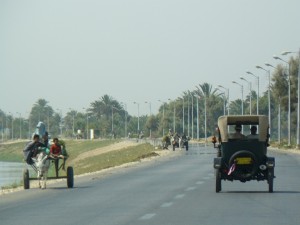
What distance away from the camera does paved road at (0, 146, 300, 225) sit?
19.7m

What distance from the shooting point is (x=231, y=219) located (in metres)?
19.4

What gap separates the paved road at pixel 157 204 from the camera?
19.7 metres

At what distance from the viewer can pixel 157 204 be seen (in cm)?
2381

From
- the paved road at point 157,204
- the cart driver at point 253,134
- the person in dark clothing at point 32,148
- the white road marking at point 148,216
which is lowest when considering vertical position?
the paved road at point 157,204

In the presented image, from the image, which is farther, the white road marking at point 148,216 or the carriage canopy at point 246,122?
the carriage canopy at point 246,122

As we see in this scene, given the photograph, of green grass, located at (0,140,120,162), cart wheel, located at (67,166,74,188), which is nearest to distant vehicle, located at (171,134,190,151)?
green grass, located at (0,140,120,162)

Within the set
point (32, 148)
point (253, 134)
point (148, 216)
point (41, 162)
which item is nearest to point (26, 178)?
point (41, 162)

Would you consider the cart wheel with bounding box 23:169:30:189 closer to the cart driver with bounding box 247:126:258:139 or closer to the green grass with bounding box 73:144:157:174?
the cart driver with bounding box 247:126:258:139

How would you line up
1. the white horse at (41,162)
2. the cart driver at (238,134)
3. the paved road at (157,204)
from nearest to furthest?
the paved road at (157,204) → the cart driver at (238,134) → the white horse at (41,162)

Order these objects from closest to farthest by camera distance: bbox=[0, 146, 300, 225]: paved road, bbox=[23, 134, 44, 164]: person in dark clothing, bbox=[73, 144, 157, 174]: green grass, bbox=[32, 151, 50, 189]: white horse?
bbox=[0, 146, 300, 225]: paved road < bbox=[23, 134, 44, 164]: person in dark clothing < bbox=[32, 151, 50, 189]: white horse < bbox=[73, 144, 157, 174]: green grass

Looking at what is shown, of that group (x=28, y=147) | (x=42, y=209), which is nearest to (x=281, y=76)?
(x=28, y=147)

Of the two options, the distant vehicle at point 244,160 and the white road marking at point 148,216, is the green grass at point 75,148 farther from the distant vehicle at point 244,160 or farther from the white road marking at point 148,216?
the white road marking at point 148,216

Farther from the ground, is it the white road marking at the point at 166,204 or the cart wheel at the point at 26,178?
the cart wheel at the point at 26,178

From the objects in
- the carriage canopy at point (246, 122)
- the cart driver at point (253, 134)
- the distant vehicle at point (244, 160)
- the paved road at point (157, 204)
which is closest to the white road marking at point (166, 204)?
the paved road at point (157, 204)
